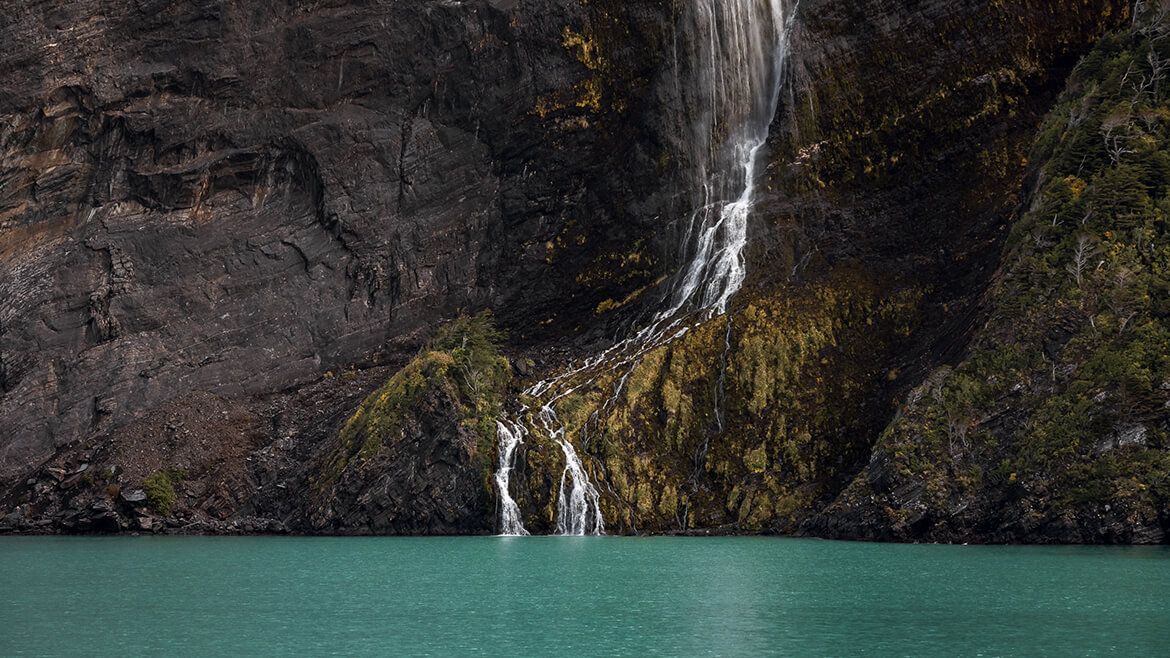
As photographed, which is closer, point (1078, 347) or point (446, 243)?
point (1078, 347)

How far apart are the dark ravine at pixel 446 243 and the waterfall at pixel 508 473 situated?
1.61 feet

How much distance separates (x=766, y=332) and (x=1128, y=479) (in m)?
20.8

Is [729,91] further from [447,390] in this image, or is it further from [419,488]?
[419,488]

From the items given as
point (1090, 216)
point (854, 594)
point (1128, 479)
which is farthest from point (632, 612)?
point (1090, 216)

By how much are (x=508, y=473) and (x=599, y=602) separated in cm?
2614

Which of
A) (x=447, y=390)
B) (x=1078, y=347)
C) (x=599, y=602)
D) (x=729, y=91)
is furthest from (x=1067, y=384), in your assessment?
(x=729, y=91)

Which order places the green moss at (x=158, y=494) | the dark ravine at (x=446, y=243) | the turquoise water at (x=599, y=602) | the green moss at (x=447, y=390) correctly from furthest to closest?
1. the green moss at (x=158, y=494)
2. the green moss at (x=447, y=390)
3. the dark ravine at (x=446, y=243)
4. the turquoise water at (x=599, y=602)

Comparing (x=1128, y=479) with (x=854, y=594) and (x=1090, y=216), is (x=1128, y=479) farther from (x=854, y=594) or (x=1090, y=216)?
(x=854, y=594)

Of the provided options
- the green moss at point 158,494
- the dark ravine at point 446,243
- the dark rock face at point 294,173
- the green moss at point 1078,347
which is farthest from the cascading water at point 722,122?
the green moss at point 158,494

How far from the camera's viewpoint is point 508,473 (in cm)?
5156

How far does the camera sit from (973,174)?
5994 centimetres

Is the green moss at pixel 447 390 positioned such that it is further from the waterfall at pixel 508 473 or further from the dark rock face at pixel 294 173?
the dark rock face at pixel 294 173

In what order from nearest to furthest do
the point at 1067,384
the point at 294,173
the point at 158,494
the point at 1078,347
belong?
the point at 1067,384
the point at 1078,347
the point at 158,494
the point at 294,173

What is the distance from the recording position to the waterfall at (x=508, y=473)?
50.6 m
